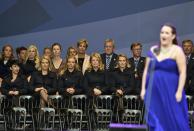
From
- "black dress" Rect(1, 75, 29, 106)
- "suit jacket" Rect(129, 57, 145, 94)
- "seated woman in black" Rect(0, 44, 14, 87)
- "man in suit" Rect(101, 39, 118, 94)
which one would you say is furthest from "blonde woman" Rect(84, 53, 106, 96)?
"seated woman in black" Rect(0, 44, 14, 87)

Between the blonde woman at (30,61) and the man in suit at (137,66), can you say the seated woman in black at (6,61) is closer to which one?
the blonde woman at (30,61)

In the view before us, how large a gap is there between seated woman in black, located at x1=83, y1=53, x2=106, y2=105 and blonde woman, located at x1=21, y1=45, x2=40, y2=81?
3.61ft

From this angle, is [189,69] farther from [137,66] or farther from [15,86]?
[15,86]

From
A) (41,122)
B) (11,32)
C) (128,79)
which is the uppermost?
(11,32)

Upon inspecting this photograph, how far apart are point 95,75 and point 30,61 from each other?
4.57ft

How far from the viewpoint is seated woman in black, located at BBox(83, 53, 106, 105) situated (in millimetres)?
9102

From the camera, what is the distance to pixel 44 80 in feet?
30.6

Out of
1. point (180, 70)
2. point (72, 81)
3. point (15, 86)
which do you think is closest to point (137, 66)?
point (72, 81)

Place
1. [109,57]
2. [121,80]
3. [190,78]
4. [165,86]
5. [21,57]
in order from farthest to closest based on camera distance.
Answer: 1. [21,57]
2. [109,57]
3. [121,80]
4. [190,78]
5. [165,86]

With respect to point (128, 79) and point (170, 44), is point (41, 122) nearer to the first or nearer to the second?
point (128, 79)

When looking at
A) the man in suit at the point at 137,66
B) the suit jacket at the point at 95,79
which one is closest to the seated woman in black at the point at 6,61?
the suit jacket at the point at 95,79

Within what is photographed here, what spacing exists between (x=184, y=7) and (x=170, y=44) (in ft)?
15.5

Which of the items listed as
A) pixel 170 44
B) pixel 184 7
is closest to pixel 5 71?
pixel 184 7

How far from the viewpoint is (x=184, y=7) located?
1073cm
